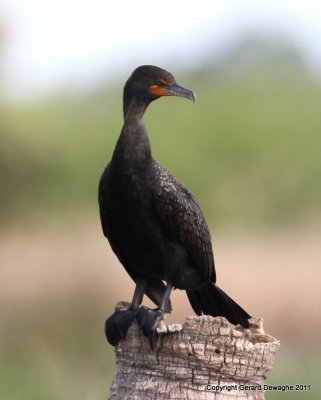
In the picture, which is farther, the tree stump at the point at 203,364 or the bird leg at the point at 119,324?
the bird leg at the point at 119,324

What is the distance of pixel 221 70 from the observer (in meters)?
22.4

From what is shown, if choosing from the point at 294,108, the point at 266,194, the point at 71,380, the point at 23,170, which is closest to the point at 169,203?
the point at 71,380

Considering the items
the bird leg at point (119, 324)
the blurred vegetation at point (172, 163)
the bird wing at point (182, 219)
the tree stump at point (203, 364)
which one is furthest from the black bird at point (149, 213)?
the blurred vegetation at point (172, 163)

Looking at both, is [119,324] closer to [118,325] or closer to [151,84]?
[118,325]

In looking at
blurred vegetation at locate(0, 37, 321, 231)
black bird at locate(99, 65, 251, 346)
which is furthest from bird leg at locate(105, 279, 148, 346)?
blurred vegetation at locate(0, 37, 321, 231)

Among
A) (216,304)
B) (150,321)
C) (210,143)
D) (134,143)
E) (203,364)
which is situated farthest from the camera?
(210,143)

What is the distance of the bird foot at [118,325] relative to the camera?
539 cm

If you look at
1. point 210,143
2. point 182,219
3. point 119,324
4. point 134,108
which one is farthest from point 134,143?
point 210,143

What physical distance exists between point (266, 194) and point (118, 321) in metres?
10.5

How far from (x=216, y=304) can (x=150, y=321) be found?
3.44ft

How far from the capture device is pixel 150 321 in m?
5.24

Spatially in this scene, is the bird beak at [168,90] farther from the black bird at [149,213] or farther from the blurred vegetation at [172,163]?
the blurred vegetation at [172,163]

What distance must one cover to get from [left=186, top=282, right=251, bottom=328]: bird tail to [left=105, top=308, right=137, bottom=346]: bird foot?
0.74 m

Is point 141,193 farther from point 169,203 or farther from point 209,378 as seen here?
point 209,378
